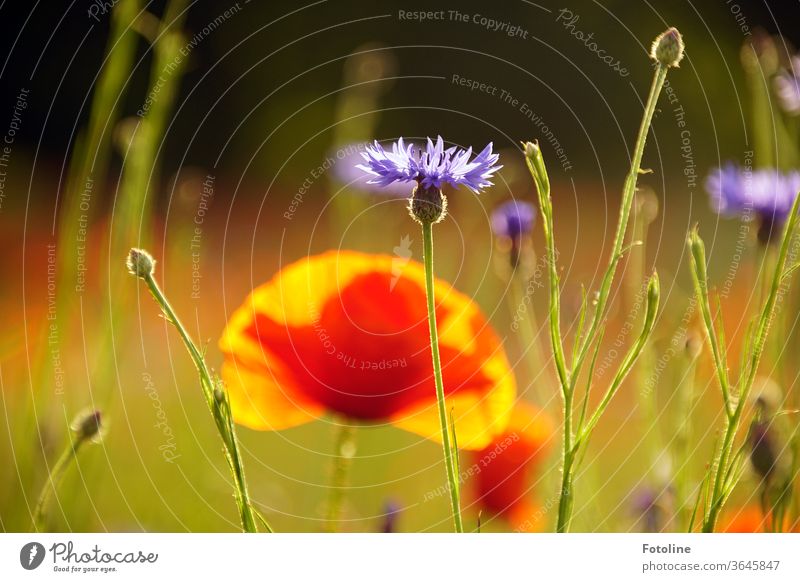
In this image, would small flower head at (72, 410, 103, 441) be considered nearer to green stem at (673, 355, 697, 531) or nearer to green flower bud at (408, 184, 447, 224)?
green flower bud at (408, 184, 447, 224)

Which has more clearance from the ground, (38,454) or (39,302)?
(39,302)

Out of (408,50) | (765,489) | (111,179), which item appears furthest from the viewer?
(111,179)

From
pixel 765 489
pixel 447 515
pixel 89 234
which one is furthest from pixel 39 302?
pixel 765 489

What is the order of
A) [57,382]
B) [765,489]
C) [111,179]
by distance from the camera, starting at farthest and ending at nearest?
[111,179] < [57,382] < [765,489]

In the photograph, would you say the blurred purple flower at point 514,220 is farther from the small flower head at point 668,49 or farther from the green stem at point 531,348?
the small flower head at point 668,49

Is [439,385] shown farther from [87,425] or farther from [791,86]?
[791,86]
